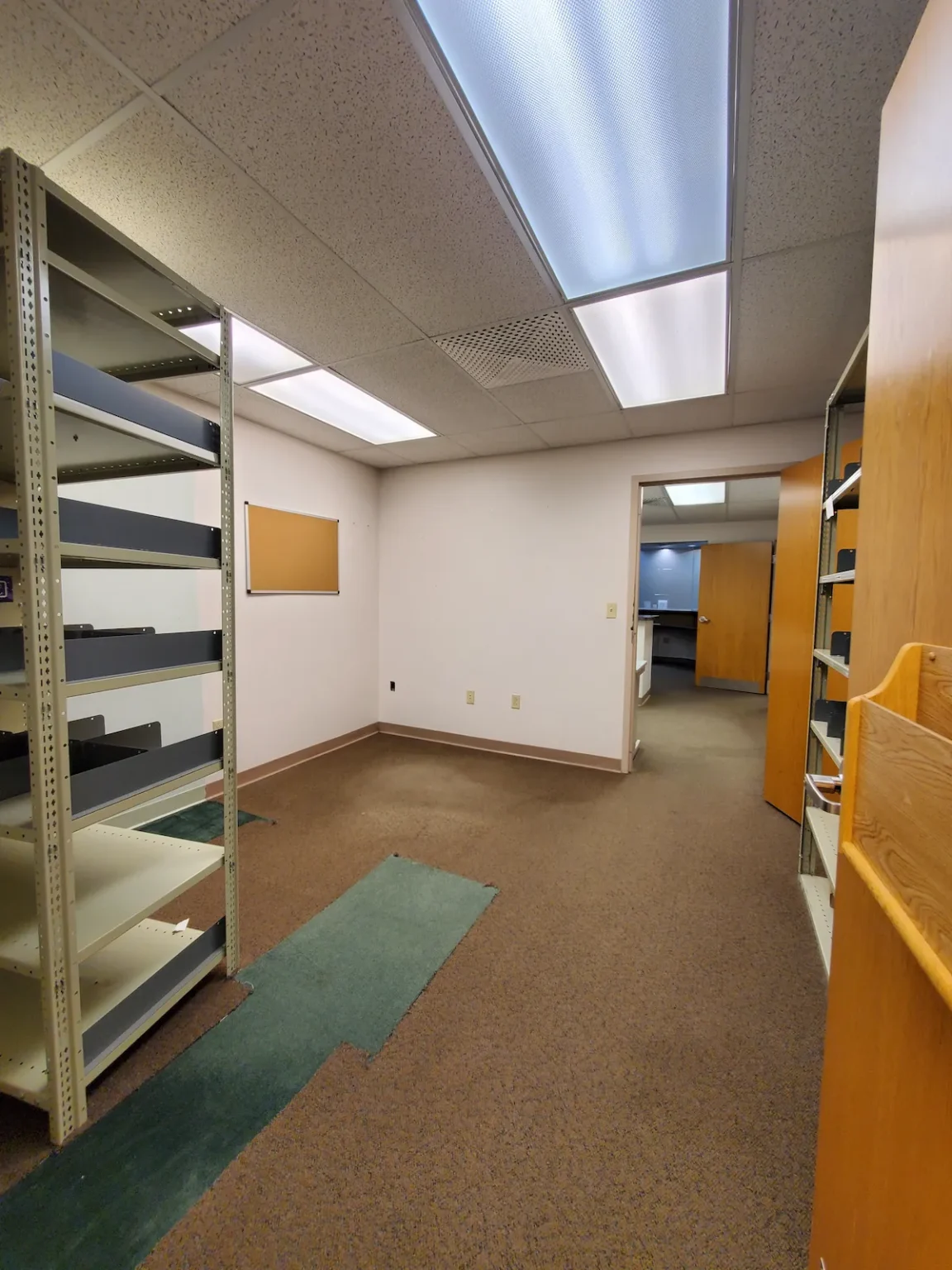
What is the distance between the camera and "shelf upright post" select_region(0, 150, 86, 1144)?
0.99 metres

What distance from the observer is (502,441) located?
11.6 ft

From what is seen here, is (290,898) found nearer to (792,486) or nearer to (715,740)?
(792,486)

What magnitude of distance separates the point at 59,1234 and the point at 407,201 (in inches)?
100

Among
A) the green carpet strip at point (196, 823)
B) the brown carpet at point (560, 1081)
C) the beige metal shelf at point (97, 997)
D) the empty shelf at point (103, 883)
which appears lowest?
the brown carpet at point (560, 1081)

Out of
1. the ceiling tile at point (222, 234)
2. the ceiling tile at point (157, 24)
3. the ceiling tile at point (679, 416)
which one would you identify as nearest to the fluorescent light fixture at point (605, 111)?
the ceiling tile at point (157, 24)

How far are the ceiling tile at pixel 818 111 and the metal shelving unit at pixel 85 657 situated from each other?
4.83ft

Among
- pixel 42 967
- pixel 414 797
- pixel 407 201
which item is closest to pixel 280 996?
pixel 42 967

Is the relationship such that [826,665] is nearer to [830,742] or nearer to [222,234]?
[830,742]

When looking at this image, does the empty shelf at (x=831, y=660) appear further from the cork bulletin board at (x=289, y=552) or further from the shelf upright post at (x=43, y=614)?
the cork bulletin board at (x=289, y=552)

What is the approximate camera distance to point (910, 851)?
51 cm

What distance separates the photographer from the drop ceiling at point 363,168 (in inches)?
38.9

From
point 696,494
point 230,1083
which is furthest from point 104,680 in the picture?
point 696,494

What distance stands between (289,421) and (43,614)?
256 cm

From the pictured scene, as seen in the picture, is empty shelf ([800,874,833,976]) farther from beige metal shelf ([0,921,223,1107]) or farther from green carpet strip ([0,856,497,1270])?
beige metal shelf ([0,921,223,1107])
